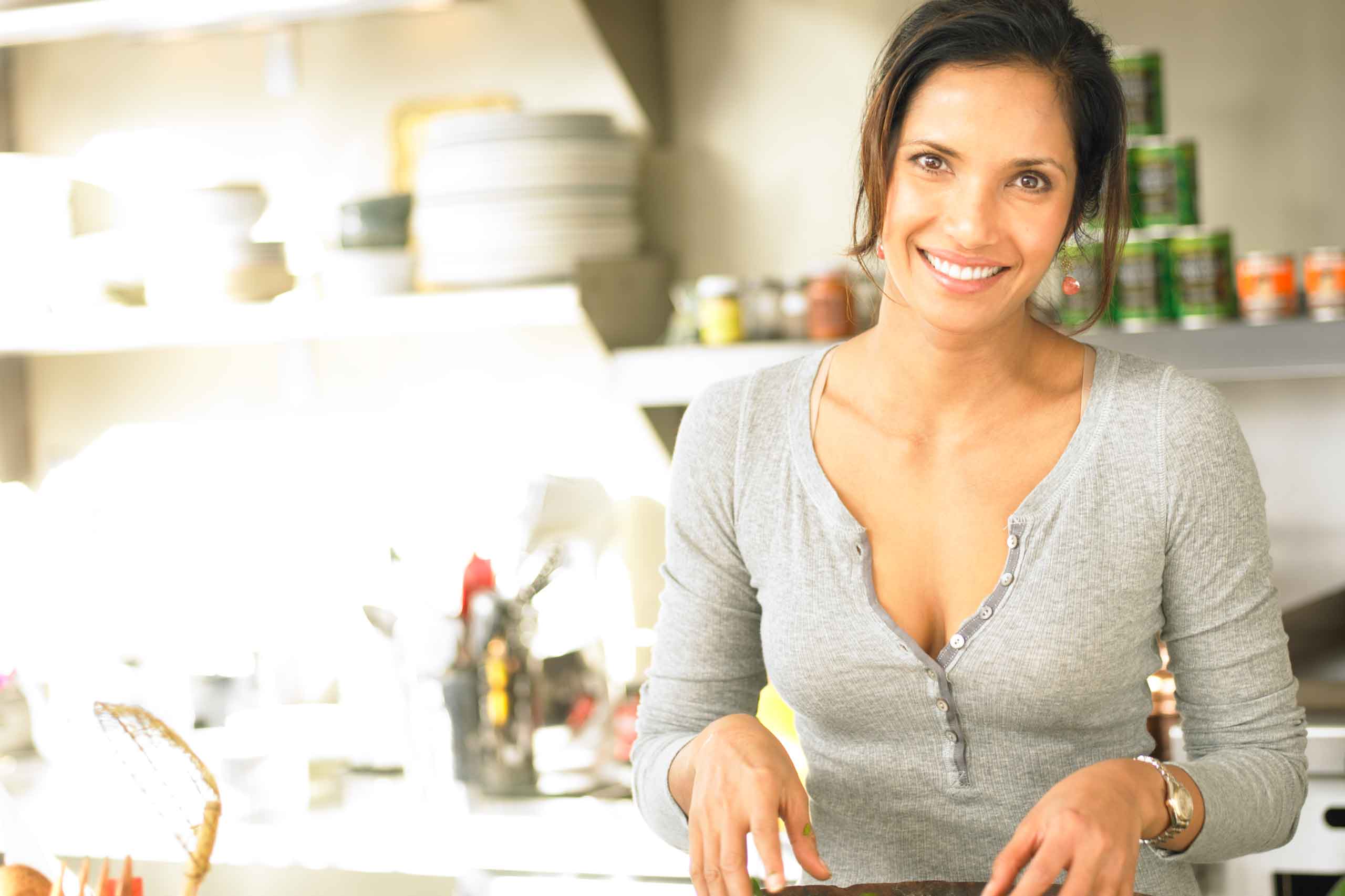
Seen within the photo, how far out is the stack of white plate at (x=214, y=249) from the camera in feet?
6.57

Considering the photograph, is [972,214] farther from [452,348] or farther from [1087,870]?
[452,348]

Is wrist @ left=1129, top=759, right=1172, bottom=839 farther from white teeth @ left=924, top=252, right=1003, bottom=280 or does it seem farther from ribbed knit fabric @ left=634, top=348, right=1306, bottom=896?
white teeth @ left=924, top=252, right=1003, bottom=280

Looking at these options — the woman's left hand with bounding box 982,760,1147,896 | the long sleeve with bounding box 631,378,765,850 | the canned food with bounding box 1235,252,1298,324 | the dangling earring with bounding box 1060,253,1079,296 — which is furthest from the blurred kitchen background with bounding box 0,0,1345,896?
the woman's left hand with bounding box 982,760,1147,896

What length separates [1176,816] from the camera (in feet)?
2.98

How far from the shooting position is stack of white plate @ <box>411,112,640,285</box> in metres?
1.85

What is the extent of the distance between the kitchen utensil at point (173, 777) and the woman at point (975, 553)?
303 mm

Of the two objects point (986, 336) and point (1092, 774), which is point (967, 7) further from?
point (1092, 774)

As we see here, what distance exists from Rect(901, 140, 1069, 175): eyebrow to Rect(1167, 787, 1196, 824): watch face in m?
0.41

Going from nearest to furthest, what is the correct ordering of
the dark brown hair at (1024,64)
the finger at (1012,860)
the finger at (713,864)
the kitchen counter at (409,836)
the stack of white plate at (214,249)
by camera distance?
the finger at (1012,860) < the finger at (713,864) < the dark brown hair at (1024,64) < the kitchen counter at (409,836) < the stack of white plate at (214,249)

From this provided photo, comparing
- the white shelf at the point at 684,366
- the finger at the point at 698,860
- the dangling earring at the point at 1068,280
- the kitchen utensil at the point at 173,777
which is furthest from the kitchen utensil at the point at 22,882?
the white shelf at the point at 684,366

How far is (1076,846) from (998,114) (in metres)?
0.48

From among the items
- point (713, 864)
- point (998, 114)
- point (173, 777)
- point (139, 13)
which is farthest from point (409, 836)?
point (998, 114)

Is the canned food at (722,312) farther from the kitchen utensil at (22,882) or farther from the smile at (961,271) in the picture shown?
the kitchen utensil at (22,882)

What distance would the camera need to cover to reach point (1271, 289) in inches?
61.6
